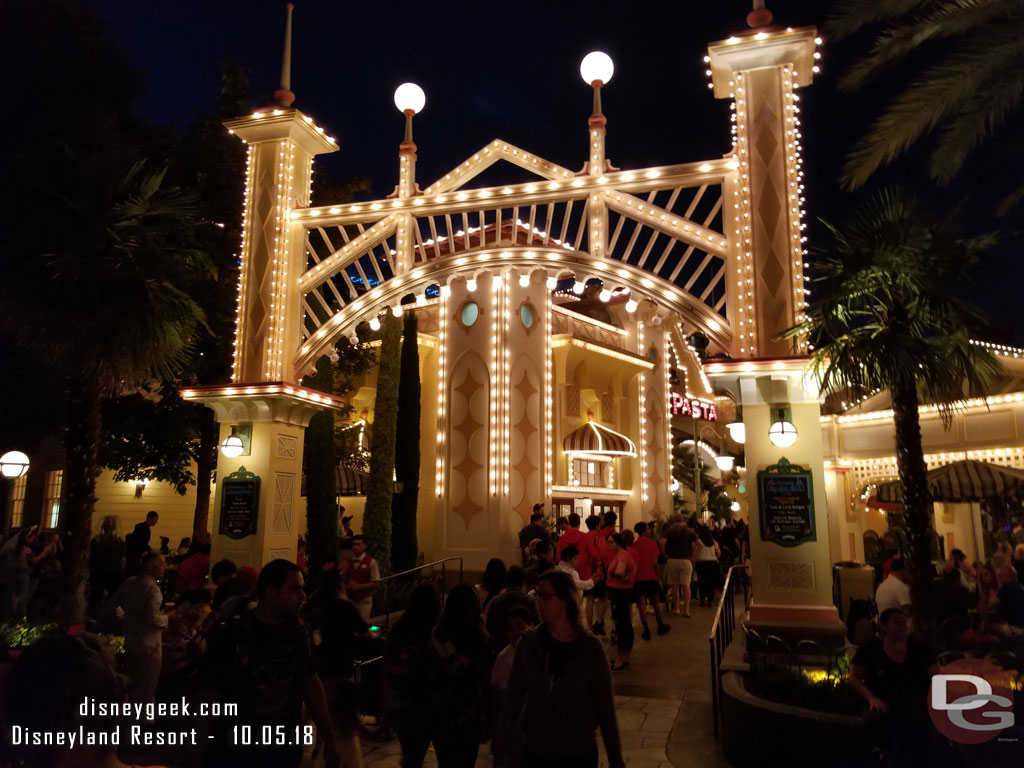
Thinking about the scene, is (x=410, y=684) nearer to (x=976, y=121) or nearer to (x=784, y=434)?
(x=784, y=434)

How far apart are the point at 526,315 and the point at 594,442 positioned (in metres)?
4.65

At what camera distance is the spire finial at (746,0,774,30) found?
10391 millimetres

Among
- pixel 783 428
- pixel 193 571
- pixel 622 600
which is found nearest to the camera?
pixel 193 571

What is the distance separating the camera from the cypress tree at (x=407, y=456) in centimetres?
1947

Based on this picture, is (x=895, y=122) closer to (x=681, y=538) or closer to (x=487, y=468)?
(x=681, y=538)

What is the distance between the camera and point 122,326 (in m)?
10.5

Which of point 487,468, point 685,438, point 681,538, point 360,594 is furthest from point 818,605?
point 685,438

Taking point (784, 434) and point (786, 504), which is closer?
point (786, 504)

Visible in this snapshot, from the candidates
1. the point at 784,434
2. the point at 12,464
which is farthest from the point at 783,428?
the point at 12,464

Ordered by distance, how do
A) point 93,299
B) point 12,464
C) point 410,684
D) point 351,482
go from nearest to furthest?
point 410,684 < point 93,299 < point 12,464 < point 351,482

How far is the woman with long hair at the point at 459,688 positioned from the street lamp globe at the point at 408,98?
32.2 ft

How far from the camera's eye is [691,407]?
114 feet

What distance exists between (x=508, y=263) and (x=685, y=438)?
2760 centimetres

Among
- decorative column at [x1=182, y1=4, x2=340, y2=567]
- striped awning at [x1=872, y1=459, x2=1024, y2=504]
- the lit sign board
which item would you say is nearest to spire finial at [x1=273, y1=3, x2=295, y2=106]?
decorative column at [x1=182, y1=4, x2=340, y2=567]
